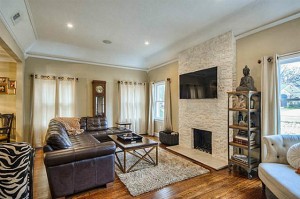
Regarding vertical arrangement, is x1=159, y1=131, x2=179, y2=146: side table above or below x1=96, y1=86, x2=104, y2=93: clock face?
below

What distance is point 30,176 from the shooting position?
5.30 feet

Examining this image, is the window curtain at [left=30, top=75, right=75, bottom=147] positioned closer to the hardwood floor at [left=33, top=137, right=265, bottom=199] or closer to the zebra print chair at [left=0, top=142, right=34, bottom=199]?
the hardwood floor at [left=33, top=137, right=265, bottom=199]

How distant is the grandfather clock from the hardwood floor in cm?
278

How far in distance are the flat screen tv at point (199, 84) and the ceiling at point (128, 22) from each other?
83 cm

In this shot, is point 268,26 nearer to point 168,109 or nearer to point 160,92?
point 168,109

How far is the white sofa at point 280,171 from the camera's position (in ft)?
5.45

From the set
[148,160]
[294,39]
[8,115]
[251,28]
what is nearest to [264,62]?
[294,39]

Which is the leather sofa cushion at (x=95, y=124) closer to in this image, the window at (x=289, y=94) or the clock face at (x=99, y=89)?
the clock face at (x=99, y=89)

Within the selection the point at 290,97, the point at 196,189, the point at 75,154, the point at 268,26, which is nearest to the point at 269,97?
the point at 290,97

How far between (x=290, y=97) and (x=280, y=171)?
1445mm

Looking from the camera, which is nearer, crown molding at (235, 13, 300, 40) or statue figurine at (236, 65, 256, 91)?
crown molding at (235, 13, 300, 40)

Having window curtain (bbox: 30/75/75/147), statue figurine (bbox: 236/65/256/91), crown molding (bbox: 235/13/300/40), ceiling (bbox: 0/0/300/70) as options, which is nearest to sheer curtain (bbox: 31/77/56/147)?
window curtain (bbox: 30/75/75/147)

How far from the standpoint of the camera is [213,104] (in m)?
3.79

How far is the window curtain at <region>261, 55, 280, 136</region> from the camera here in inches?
105
